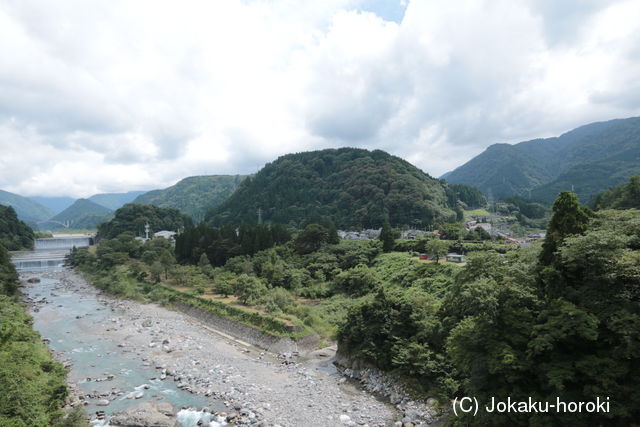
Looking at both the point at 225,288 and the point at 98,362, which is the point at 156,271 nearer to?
the point at 225,288

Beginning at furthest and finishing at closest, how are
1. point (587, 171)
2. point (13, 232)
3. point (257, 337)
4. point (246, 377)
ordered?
point (587, 171), point (13, 232), point (257, 337), point (246, 377)

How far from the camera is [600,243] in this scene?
1088cm

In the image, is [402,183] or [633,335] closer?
[633,335]

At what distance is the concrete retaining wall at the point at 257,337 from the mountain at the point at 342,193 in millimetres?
51700

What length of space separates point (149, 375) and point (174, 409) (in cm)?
542

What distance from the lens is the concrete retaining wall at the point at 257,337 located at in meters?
26.4

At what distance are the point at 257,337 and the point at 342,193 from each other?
2846 inches

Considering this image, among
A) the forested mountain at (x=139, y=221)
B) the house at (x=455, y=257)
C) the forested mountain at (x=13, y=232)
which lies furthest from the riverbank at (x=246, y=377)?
the forested mountain at (x=13, y=232)

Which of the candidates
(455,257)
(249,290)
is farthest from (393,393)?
(455,257)

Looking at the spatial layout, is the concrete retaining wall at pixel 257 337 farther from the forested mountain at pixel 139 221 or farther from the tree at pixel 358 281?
the forested mountain at pixel 139 221

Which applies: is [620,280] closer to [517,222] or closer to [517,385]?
[517,385]

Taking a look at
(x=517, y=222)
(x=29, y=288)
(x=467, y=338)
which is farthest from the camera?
(x=517, y=222)

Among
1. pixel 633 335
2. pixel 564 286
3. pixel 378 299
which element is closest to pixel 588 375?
pixel 633 335

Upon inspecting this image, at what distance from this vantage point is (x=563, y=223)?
14172 mm
